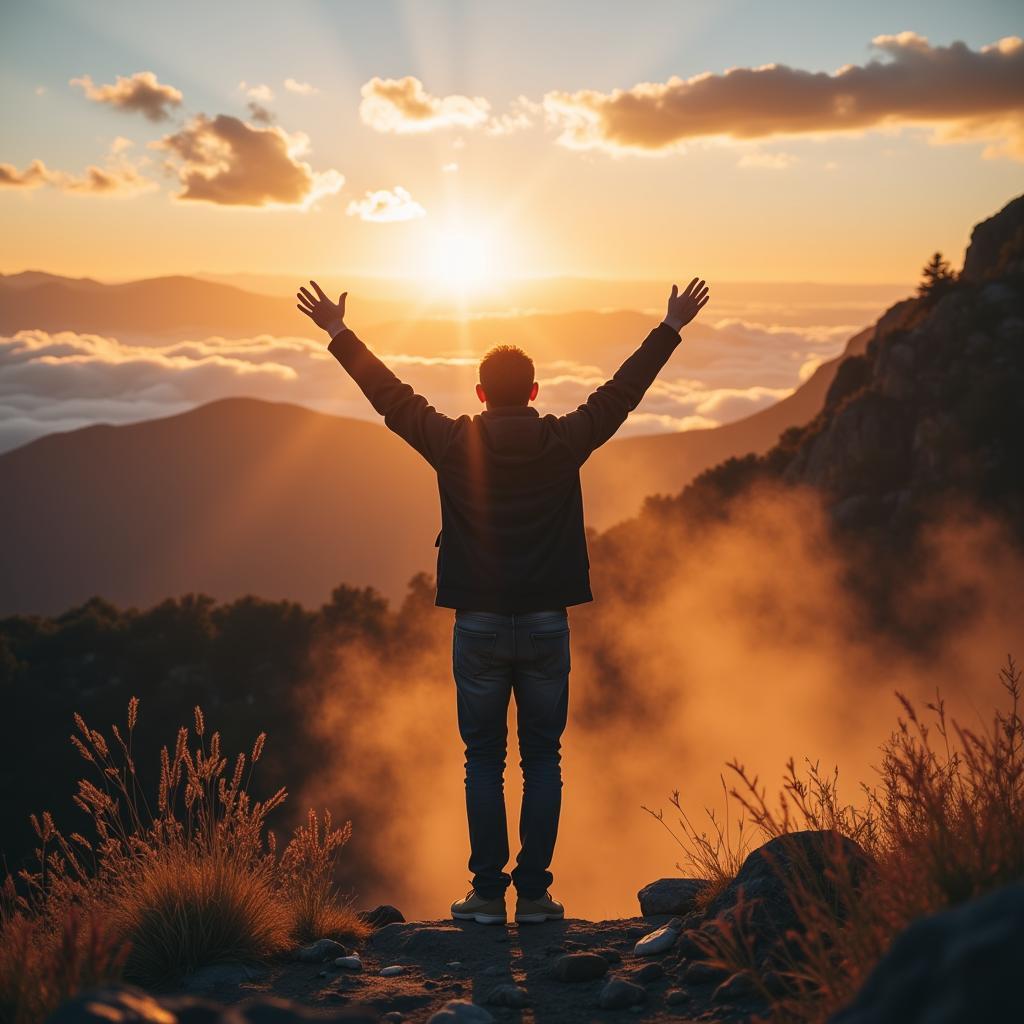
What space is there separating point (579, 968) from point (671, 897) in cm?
157

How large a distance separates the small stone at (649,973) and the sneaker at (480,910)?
1.21 metres

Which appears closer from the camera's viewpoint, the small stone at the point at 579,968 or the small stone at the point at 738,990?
the small stone at the point at 738,990

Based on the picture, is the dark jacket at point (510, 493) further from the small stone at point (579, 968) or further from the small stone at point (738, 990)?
the small stone at point (738, 990)

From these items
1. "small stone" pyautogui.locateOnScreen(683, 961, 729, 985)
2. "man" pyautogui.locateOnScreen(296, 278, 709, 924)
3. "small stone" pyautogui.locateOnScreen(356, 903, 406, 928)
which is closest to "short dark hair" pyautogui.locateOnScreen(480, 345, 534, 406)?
"man" pyautogui.locateOnScreen(296, 278, 709, 924)

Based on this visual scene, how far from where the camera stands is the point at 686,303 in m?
6.09

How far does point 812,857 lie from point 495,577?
1953 mm

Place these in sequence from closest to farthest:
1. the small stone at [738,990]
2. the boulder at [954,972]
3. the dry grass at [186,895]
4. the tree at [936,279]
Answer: the boulder at [954,972] → the small stone at [738,990] → the dry grass at [186,895] → the tree at [936,279]

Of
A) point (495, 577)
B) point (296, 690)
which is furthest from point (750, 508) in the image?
point (495, 577)

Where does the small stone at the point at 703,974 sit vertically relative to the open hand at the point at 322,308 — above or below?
below

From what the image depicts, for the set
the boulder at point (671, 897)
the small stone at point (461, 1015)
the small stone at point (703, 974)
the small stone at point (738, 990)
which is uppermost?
the boulder at point (671, 897)

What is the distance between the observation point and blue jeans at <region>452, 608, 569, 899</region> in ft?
18.2

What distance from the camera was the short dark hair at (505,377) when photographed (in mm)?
5527

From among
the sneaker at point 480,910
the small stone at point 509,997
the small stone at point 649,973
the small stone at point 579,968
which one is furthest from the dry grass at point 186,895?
the small stone at point 649,973

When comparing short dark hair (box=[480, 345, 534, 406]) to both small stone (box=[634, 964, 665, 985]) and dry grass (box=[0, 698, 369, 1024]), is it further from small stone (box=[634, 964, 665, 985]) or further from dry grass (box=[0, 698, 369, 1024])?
small stone (box=[634, 964, 665, 985])
